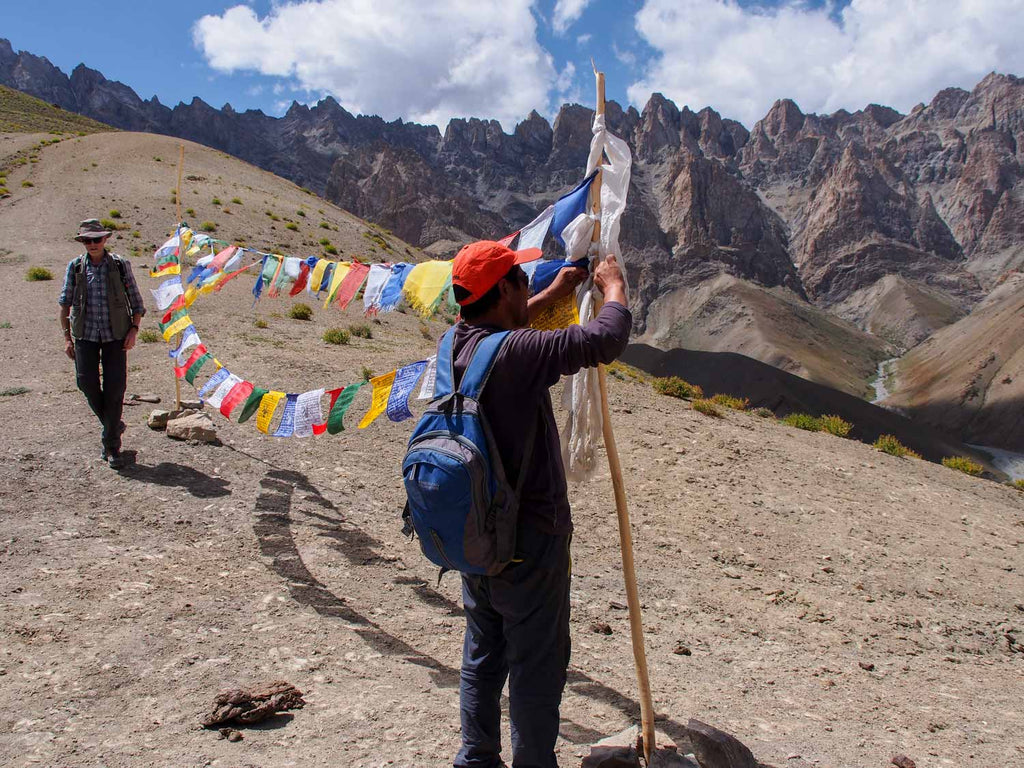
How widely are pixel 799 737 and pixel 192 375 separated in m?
7.50

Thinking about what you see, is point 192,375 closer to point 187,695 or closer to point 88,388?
point 88,388

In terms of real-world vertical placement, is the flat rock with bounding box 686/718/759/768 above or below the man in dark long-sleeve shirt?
below

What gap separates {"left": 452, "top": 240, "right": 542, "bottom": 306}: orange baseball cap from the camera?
114 inches

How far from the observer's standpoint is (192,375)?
859cm

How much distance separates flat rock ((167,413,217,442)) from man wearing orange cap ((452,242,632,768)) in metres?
6.32

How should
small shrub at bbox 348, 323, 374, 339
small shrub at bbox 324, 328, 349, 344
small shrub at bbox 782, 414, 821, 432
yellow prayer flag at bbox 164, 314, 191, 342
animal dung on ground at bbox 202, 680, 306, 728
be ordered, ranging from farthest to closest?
small shrub at bbox 782, 414, 821, 432 → small shrub at bbox 348, 323, 374, 339 → small shrub at bbox 324, 328, 349, 344 → yellow prayer flag at bbox 164, 314, 191, 342 → animal dung on ground at bbox 202, 680, 306, 728

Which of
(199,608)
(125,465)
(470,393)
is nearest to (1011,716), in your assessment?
(470,393)

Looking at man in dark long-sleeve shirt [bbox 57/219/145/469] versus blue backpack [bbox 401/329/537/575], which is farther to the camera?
man in dark long-sleeve shirt [bbox 57/219/145/469]

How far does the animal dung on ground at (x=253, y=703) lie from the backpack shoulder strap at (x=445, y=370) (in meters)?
1.98

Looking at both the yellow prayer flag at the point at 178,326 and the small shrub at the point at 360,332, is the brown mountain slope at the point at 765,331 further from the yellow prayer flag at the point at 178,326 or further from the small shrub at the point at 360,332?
the yellow prayer flag at the point at 178,326

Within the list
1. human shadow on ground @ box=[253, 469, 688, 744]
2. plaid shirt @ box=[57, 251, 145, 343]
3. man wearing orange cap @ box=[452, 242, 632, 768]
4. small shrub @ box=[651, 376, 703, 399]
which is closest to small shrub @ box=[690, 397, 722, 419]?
small shrub @ box=[651, 376, 703, 399]

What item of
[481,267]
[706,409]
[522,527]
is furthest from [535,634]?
[706,409]

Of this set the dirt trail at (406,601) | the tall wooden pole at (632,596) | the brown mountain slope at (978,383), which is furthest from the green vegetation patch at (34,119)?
the brown mountain slope at (978,383)

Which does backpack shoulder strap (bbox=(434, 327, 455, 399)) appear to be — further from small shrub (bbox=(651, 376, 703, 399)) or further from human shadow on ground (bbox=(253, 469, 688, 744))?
small shrub (bbox=(651, 376, 703, 399))
